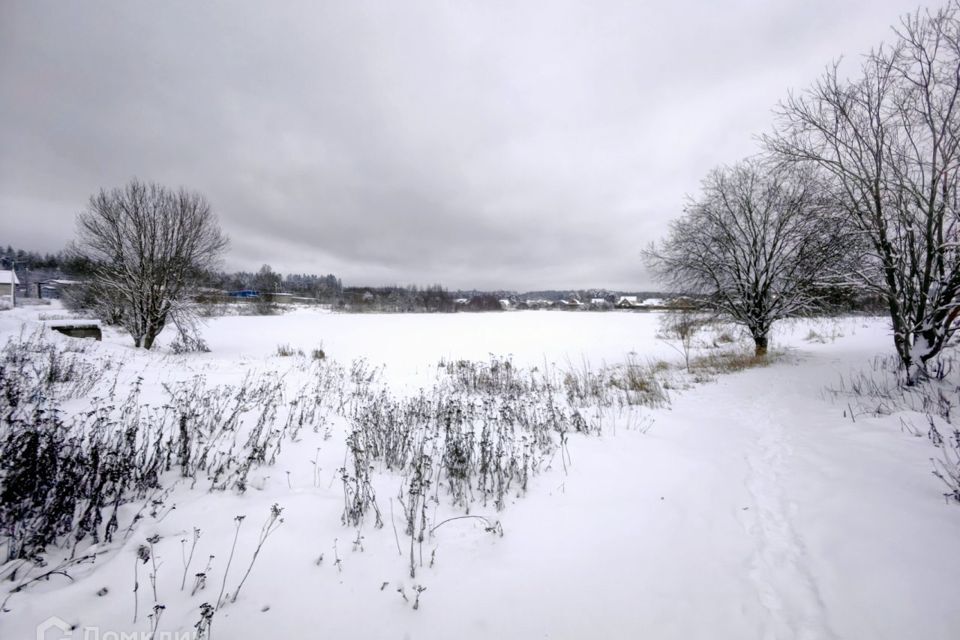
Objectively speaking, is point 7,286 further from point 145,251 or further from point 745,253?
point 745,253

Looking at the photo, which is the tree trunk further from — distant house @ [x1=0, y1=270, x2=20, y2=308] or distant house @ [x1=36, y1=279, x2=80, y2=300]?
distant house @ [x1=36, y1=279, x2=80, y2=300]

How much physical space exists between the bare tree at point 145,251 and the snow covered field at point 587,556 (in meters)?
14.2

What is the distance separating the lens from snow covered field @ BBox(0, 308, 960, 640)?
2006mm

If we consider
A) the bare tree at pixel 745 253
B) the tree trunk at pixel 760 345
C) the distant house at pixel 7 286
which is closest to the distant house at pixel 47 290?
the distant house at pixel 7 286

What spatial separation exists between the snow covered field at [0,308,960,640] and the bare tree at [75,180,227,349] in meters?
14.2

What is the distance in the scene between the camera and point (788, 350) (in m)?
13.4

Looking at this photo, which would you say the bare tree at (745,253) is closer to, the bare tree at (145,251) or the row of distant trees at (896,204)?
the row of distant trees at (896,204)

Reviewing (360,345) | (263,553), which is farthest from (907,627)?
(360,345)

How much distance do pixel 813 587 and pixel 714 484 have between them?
1430 millimetres

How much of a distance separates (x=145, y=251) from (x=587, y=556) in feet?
68.0

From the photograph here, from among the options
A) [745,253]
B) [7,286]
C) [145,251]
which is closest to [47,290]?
[7,286]

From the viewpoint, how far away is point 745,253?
40.2 ft

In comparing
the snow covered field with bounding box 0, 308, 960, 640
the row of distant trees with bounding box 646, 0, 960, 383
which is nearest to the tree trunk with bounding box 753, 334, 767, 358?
the row of distant trees with bounding box 646, 0, 960, 383

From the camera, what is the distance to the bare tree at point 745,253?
1101 cm
